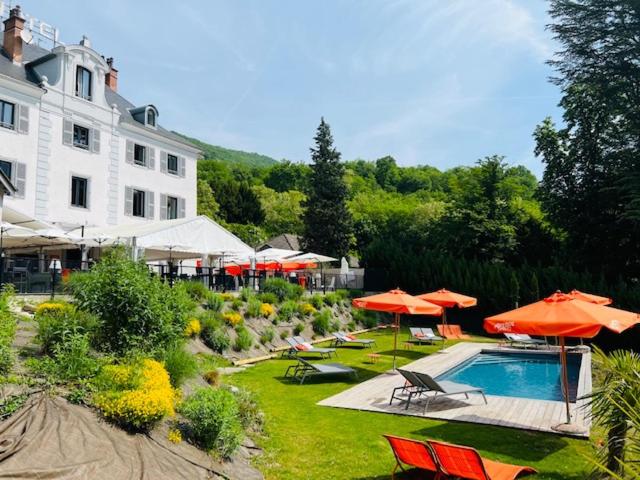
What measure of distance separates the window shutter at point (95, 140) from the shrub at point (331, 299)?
1381cm

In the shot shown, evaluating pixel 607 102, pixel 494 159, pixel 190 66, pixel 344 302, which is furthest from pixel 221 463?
pixel 494 159

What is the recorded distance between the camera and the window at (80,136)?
24.9 m

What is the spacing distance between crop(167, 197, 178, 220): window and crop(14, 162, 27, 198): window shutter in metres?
8.56

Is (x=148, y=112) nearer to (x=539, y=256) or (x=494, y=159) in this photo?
(x=494, y=159)

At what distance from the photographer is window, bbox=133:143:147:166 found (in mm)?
28250

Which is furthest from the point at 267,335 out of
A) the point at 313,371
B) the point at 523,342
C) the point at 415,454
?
the point at 415,454

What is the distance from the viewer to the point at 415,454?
19.6 ft

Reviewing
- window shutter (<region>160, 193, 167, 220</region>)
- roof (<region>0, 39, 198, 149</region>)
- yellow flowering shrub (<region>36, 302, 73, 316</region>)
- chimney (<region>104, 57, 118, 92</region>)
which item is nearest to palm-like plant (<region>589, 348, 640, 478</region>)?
yellow flowering shrub (<region>36, 302, 73, 316</region>)

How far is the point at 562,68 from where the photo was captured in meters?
29.6

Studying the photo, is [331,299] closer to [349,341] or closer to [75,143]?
[349,341]

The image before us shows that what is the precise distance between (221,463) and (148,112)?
86.9 feet

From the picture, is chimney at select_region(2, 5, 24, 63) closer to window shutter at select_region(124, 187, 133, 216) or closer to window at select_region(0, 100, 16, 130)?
window at select_region(0, 100, 16, 130)

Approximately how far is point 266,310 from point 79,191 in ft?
40.5

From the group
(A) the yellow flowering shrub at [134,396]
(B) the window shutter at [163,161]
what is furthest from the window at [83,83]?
(A) the yellow flowering shrub at [134,396]
